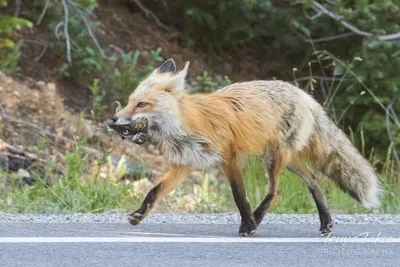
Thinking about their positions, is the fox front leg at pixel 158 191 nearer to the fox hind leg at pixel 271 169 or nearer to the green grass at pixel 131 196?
the fox hind leg at pixel 271 169

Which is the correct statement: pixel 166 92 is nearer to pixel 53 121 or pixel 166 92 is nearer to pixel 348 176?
pixel 348 176

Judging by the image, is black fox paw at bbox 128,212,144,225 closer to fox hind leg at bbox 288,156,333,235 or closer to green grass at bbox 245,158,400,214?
fox hind leg at bbox 288,156,333,235

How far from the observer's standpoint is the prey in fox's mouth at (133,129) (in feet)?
19.1

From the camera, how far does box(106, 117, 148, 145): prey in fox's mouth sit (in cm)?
584

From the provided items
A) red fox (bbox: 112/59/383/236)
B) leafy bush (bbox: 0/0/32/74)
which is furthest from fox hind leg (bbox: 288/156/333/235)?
leafy bush (bbox: 0/0/32/74)

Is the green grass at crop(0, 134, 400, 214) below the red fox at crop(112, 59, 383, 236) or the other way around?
below

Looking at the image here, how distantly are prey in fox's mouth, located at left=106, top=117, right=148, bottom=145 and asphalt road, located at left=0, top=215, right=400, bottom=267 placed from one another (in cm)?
64

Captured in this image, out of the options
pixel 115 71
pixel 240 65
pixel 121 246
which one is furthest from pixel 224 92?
pixel 240 65

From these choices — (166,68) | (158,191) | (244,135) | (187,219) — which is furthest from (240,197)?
(166,68)

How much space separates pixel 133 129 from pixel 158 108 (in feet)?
0.76

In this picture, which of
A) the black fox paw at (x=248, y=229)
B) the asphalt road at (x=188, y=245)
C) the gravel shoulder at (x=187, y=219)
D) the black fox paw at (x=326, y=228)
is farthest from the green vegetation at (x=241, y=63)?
the black fox paw at (x=248, y=229)

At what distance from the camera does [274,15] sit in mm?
13336

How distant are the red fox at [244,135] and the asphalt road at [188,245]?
0.24 m

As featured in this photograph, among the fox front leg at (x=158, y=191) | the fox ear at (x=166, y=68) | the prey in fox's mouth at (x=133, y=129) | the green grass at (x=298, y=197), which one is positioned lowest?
the green grass at (x=298, y=197)
